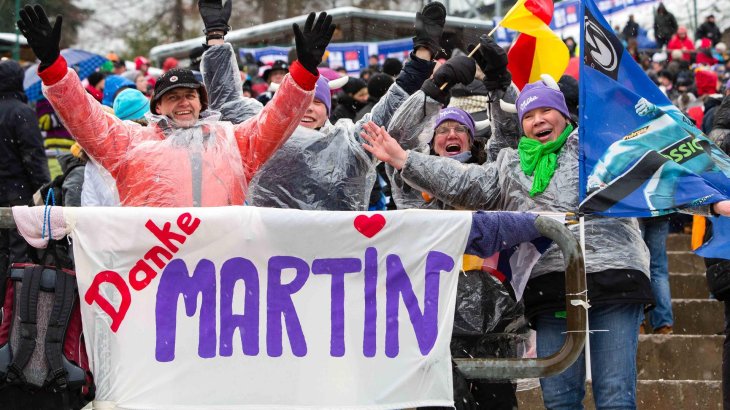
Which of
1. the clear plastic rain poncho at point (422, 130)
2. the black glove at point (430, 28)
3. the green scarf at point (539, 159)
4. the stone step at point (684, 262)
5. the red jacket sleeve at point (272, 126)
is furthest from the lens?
the stone step at point (684, 262)

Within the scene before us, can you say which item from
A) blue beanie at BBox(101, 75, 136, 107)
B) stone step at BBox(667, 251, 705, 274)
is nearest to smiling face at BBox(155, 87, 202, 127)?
blue beanie at BBox(101, 75, 136, 107)

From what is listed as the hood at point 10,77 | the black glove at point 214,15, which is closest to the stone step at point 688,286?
the black glove at point 214,15

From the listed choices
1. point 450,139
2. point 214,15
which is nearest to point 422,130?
point 450,139

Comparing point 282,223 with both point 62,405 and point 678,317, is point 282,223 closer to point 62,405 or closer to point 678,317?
point 62,405

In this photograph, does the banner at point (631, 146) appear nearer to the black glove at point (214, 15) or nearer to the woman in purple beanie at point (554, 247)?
the woman in purple beanie at point (554, 247)

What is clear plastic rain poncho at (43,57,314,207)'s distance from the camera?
15.9 feet

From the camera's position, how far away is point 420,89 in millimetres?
5309

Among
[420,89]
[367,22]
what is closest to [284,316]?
[420,89]

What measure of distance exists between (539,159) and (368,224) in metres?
0.93

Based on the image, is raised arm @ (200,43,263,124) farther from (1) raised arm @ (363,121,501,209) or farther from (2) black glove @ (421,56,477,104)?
(2) black glove @ (421,56,477,104)

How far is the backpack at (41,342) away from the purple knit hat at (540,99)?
1.99 meters

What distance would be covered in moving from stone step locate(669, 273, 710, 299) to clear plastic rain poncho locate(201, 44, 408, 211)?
4.37 meters

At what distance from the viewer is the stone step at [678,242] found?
10469 millimetres

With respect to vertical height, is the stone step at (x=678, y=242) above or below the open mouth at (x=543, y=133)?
below
